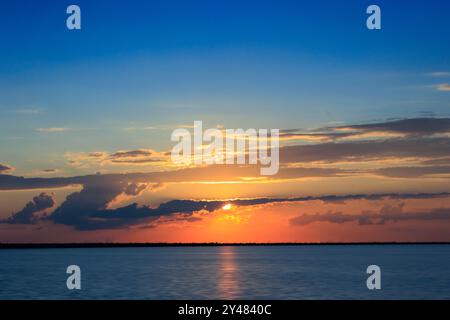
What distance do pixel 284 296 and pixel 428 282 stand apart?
110ft

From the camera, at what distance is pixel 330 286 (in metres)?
79.1
